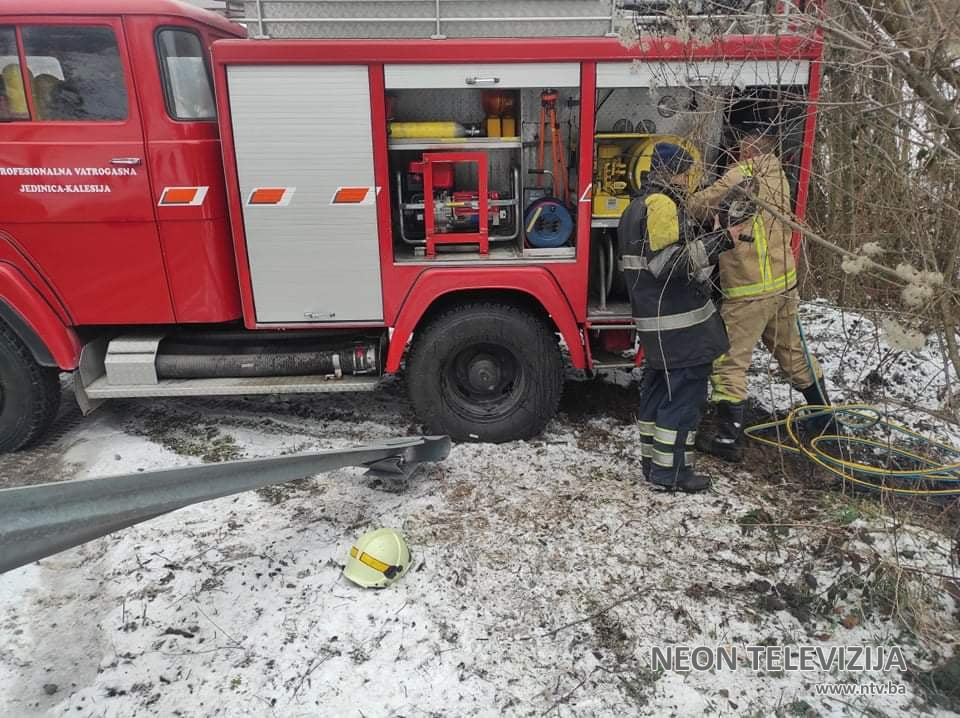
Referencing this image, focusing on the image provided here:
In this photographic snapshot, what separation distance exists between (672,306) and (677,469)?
91 centimetres

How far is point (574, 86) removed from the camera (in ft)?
11.9

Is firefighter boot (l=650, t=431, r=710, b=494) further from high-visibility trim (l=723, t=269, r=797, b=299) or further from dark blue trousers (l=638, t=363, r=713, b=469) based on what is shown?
high-visibility trim (l=723, t=269, r=797, b=299)

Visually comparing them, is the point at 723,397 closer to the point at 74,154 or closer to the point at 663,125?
the point at 663,125

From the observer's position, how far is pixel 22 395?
4.10m

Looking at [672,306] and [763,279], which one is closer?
[672,306]

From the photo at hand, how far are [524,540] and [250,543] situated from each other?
4.38 ft

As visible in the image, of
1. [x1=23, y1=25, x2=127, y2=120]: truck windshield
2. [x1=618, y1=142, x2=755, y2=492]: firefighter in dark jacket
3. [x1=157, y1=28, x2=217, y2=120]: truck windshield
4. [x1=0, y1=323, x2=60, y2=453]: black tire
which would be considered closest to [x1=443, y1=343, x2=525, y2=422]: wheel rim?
[x1=618, y1=142, x2=755, y2=492]: firefighter in dark jacket

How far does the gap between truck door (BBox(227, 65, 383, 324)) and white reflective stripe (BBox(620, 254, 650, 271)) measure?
1431 millimetres

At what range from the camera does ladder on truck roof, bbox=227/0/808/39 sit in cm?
361

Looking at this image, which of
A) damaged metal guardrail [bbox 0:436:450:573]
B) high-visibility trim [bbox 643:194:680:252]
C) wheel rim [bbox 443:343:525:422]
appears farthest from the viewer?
wheel rim [bbox 443:343:525:422]

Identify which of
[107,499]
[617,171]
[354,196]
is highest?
[617,171]

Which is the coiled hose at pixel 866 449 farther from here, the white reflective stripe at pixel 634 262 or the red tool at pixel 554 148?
the red tool at pixel 554 148

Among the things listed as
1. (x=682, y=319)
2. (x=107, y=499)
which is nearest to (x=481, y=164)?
(x=682, y=319)

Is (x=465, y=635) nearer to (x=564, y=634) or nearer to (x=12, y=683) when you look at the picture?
(x=564, y=634)
